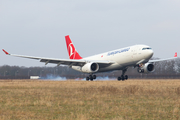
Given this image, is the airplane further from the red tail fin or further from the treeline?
the treeline

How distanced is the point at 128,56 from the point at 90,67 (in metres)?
6.47

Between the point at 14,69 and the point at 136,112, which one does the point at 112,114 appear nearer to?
the point at 136,112

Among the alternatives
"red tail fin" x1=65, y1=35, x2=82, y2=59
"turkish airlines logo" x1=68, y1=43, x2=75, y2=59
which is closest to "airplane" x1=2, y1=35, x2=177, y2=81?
"red tail fin" x1=65, y1=35, x2=82, y2=59

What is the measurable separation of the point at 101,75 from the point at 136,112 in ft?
189

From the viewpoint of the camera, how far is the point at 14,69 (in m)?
93.8

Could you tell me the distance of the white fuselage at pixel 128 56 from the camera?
3619 cm

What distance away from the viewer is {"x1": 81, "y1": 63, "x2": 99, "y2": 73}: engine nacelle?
4041cm

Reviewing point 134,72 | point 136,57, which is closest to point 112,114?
point 136,57

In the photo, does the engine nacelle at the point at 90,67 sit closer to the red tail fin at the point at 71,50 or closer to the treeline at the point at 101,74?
the red tail fin at the point at 71,50

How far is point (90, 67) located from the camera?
40281 millimetres

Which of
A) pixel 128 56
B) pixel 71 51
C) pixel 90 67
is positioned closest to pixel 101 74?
pixel 71 51

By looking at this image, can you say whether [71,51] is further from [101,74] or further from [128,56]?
[101,74]

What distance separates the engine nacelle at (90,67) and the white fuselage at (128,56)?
5.49 ft

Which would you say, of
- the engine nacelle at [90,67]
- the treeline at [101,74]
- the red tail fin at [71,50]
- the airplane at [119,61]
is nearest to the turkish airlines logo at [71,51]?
the red tail fin at [71,50]
